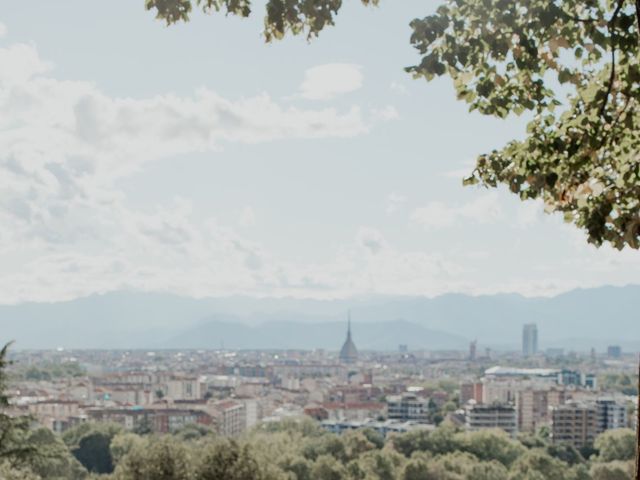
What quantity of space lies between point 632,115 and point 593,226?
58cm

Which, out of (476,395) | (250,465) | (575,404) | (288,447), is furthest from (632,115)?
(476,395)

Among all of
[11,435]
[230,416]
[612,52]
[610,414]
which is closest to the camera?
[612,52]

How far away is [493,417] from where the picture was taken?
87188 mm

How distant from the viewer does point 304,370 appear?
195 m

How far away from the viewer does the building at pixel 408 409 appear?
9562 cm

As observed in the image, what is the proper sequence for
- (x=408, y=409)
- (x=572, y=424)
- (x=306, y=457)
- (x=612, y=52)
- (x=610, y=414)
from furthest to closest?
(x=408, y=409)
(x=610, y=414)
(x=572, y=424)
(x=306, y=457)
(x=612, y=52)

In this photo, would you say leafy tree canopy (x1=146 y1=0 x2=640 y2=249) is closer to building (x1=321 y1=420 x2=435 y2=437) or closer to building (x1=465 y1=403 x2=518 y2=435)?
building (x1=321 y1=420 x2=435 y2=437)

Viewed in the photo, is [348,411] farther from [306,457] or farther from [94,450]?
[306,457]

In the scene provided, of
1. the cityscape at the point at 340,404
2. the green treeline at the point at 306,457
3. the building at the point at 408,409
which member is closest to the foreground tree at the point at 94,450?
the green treeline at the point at 306,457

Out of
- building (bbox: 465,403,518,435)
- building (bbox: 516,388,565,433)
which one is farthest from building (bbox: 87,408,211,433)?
building (bbox: 516,388,565,433)

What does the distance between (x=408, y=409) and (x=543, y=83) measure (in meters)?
91.5

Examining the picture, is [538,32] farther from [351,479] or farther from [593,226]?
[351,479]

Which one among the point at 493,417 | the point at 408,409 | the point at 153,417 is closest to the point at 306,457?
the point at 153,417

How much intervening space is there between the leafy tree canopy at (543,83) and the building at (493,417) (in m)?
78.6
